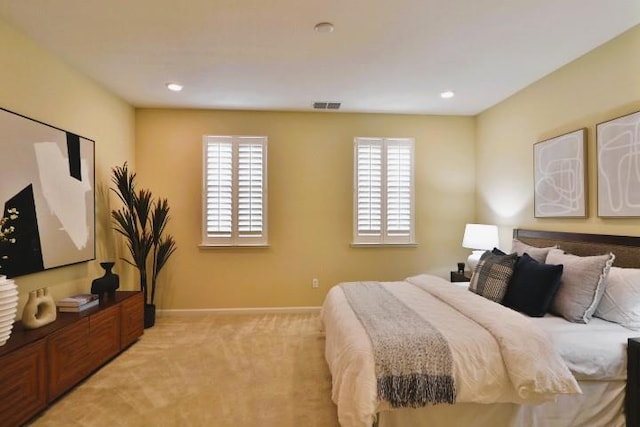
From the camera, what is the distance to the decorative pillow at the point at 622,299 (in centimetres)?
222

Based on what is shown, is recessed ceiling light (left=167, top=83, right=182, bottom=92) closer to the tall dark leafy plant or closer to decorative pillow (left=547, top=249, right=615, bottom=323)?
the tall dark leafy plant

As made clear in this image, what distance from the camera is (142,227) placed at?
13.0 feet

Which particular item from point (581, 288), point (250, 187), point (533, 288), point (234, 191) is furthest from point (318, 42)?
point (581, 288)

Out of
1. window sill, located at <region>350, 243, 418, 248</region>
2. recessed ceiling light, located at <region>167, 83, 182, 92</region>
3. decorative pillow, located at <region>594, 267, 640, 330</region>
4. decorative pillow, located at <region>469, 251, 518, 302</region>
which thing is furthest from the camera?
window sill, located at <region>350, 243, 418, 248</region>

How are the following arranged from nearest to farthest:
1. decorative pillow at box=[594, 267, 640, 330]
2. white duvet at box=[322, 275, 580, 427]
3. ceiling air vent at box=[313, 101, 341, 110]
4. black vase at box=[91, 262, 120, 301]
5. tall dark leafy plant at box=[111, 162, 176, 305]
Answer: white duvet at box=[322, 275, 580, 427] → decorative pillow at box=[594, 267, 640, 330] → black vase at box=[91, 262, 120, 301] → tall dark leafy plant at box=[111, 162, 176, 305] → ceiling air vent at box=[313, 101, 341, 110]

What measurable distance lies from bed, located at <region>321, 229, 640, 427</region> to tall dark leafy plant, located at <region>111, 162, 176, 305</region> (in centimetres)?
268

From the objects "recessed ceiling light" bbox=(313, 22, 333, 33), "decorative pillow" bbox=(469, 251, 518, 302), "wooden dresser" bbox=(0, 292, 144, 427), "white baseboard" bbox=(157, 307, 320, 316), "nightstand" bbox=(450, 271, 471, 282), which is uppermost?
"recessed ceiling light" bbox=(313, 22, 333, 33)

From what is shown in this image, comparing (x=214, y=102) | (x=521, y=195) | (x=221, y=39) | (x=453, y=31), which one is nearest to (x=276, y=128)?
(x=214, y=102)

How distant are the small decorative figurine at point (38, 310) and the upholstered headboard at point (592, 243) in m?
4.34

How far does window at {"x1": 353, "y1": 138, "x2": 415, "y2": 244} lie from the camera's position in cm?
461

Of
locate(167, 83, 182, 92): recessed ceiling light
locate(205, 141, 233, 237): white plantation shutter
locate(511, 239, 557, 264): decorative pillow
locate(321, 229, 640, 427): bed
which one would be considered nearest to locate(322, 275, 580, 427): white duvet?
locate(321, 229, 640, 427): bed

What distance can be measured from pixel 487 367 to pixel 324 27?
2.53m

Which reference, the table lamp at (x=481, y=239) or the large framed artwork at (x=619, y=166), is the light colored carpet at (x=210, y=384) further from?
the large framed artwork at (x=619, y=166)

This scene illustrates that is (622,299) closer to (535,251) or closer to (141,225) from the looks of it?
(535,251)
